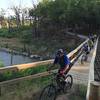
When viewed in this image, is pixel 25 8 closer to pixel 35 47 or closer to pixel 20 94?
pixel 35 47

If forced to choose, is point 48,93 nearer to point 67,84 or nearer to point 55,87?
point 55,87

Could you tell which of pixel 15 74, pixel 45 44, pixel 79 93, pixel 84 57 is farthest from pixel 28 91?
pixel 45 44

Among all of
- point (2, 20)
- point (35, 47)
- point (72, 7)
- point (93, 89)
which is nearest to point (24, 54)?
point (35, 47)

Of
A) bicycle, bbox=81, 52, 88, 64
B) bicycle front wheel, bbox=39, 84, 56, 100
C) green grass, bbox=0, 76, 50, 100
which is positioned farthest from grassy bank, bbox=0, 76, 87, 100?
bicycle, bbox=81, 52, 88, 64

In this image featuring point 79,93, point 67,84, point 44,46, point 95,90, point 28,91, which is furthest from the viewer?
point 44,46

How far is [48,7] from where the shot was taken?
66.7m

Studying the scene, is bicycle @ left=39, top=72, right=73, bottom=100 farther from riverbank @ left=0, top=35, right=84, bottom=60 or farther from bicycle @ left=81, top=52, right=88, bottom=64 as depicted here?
riverbank @ left=0, top=35, right=84, bottom=60

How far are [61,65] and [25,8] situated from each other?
80625mm

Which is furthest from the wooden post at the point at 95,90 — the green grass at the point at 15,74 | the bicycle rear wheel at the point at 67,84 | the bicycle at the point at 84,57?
the bicycle at the point at 84,57

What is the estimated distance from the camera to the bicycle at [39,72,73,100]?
10238 mm

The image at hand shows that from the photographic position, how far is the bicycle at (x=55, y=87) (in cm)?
1024

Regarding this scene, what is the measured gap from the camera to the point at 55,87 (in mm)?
10656

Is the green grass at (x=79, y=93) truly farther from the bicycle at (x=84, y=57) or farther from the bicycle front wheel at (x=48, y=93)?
the bicycle at (x=84, y=57)

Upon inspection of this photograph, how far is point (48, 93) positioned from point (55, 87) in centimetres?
51
